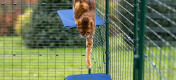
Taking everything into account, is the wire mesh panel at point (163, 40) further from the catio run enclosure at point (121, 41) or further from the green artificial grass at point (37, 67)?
the green artificial grass at point (37, 67)

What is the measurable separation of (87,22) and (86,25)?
35 mm

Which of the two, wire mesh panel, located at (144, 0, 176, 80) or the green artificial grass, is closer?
wire mesh panel, located at (144, 0, 176, 80)

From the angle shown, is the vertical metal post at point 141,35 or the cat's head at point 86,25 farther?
the cat's head at point 86,25

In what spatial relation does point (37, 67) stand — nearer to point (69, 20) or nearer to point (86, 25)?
point (69, 20)

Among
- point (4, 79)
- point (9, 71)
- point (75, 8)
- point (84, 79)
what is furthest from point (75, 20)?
point (9, 71)

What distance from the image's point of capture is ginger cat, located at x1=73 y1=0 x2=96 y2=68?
3.93 m

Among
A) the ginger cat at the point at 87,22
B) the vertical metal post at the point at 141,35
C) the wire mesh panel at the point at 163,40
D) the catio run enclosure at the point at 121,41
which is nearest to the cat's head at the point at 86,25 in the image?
the ginger cat at the point at 87,22

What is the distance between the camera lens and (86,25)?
3.94 metres

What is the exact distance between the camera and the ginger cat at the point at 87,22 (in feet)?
12.9

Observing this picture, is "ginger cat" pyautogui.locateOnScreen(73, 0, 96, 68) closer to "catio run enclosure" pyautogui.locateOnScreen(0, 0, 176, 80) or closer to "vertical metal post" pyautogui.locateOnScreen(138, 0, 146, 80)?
"catio run enclosure" pyautogui.locateOnScreen(0, 0, 176, 80)

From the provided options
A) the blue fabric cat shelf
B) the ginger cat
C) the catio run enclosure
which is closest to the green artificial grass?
the catio run enclosure

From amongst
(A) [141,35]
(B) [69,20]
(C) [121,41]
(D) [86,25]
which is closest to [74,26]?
(D) [86,25]

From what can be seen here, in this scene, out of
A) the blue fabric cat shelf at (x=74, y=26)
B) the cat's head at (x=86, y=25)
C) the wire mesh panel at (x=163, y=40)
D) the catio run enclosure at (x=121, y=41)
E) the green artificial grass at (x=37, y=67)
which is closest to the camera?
the wire mesh panel at (x=163, y=40)

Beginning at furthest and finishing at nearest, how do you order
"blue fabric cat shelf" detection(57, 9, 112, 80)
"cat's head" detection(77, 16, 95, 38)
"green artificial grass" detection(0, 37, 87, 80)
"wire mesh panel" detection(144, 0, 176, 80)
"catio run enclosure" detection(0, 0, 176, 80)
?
"green artificial grass" detection(0, 37, 87, 80) → "cat's head" detection(77, 16, 95, 38) → "blue fabric cat shelf" detection(57, 9, 112, 80) → "catio run enclosure" detection(0, 0, 176, 80) → "wire mesh panel" detection(144, 0, 176, 80)
